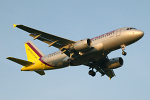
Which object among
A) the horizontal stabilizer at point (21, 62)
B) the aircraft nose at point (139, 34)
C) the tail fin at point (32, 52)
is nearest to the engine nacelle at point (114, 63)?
the aircraft nose at point (139, 34)

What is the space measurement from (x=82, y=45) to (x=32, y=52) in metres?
13.6

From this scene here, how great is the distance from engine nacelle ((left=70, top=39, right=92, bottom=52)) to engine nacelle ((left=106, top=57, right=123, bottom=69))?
27.9 feet

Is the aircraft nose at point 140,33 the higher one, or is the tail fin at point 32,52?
the tail fin at point 32,52

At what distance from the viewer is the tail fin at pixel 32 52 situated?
156 feet

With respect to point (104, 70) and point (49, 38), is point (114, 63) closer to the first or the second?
point (104, 70)

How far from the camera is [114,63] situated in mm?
45656

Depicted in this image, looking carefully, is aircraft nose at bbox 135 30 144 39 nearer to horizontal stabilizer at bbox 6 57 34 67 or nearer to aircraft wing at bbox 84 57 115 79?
aircraft wing at bbox 84 57 115 79

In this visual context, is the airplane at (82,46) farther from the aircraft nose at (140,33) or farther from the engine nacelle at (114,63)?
the engine nacelle at (114,63)

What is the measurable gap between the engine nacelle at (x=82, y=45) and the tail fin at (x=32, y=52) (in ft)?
34.4

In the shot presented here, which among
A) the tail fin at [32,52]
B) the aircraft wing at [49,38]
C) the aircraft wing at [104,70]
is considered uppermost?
the tail fin at [32,52]

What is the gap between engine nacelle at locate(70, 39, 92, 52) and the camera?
3806 centimetres

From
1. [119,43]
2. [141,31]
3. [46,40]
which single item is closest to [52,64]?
[46,40]

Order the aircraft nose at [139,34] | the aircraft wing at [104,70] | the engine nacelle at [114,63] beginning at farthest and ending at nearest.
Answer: the engine nacelle at [114,63] < the aircraft wing at [104,70] < the aircraft nose at [139,34]

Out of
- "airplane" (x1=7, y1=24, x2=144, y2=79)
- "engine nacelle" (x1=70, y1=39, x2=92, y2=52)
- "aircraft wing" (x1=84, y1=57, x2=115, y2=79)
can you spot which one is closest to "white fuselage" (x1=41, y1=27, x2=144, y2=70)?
"airplane" (x1=7, y1=24, x2=144, y2=79)
